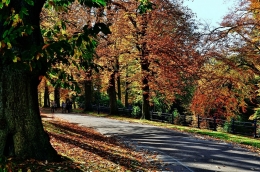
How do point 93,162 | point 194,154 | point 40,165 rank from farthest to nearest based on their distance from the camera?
point 194,154 < point 93,162 < point 40,165

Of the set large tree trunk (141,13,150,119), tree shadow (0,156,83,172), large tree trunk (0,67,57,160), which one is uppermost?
large tree trunk (141,13,150,119)

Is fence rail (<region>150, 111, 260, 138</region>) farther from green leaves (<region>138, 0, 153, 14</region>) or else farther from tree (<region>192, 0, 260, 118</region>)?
green leaves (<region>138, 0, 153, 14</region>)

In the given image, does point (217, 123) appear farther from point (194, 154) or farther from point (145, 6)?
point (145, 6)

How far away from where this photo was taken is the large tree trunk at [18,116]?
6.32 metres

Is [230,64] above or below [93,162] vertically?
above

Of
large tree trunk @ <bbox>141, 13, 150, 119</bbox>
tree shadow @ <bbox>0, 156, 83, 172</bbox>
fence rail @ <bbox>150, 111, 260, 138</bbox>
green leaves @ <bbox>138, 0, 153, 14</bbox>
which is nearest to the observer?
tree shadow @ <bbox>0, 156, 83, 172</bbox>

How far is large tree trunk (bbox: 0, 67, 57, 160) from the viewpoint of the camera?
20.7 ft

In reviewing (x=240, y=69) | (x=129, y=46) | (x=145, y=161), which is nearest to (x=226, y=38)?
(x=240, y=69)

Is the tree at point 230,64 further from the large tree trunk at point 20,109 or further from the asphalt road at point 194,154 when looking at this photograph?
the large tree trunk at point 20,109

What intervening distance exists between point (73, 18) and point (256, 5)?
1492cm

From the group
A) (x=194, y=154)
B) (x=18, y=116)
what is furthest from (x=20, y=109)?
(x=194, y=154)

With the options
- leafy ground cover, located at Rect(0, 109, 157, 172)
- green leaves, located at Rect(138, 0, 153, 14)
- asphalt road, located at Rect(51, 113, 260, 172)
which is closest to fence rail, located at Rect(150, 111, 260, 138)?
asphalt road, located at Rect(51, 113, 260, 172)

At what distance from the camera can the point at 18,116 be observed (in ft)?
21.2

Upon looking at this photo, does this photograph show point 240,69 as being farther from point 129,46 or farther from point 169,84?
point 129,46
